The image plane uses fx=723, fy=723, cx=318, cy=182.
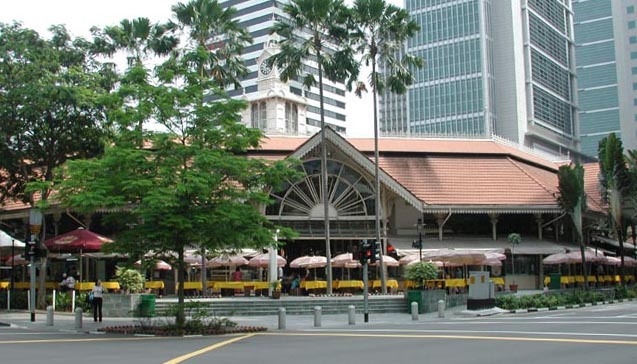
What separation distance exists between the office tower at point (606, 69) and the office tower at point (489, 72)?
14.1 metres

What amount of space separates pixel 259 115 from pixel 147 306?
58.9 meters

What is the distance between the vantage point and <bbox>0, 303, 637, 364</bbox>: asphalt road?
1405 cm

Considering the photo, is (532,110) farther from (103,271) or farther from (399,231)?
(103,271)

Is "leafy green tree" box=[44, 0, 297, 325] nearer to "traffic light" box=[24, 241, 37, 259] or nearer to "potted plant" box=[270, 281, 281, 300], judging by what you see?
"traffic light" box=[24, 241, 37, 259]

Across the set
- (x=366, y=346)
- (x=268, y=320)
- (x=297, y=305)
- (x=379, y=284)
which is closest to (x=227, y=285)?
(x=297, y=305)

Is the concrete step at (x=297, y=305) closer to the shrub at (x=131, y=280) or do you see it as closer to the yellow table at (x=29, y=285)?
the shrub at (x=131, y=280)

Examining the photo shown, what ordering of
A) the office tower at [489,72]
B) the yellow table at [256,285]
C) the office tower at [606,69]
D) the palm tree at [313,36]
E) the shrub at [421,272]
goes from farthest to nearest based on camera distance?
the office tower at [606,69] → the office tower at [489,72] → the yellow table at [256,285] → the palm tree at [313,36] → the shrub at [421,272]

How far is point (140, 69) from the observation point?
23156 mm

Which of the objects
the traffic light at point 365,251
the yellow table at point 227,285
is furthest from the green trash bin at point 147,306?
the yellow table at point 227,285

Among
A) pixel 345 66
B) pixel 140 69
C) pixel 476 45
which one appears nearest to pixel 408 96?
pixel 476 45

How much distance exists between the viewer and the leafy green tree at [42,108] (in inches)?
1178

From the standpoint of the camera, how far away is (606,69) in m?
149

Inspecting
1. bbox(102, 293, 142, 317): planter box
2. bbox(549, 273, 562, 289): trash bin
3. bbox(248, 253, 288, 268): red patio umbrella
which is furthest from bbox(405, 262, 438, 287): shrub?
bbox(549, 273, 562, 289): trash bin

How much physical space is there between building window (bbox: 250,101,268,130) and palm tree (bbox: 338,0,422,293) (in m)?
44.8
